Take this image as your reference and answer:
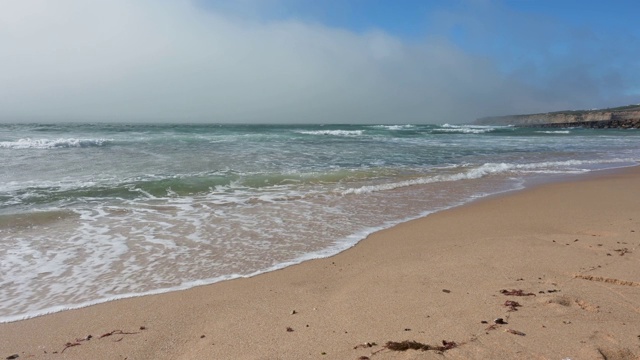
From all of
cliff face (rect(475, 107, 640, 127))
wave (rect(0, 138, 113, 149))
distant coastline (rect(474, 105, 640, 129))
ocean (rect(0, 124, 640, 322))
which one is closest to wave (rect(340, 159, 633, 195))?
ocean (rect(0, 124, 640, 322))

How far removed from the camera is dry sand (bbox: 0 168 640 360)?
265 cm

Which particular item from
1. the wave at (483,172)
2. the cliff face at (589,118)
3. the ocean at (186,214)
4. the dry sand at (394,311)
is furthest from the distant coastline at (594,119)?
the dry sand at (394,311)

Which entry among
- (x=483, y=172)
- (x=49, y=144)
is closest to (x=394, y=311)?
(x=483, y=172)

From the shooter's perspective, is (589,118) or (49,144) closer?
(49,144)

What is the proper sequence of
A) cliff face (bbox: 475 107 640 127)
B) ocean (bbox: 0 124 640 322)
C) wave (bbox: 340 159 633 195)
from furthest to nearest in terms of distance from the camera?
cliff face (bbox: 475 107 640 127)
wave (bbox: 340 159 633 195)
ocean (bbox: 0 124 640 322)

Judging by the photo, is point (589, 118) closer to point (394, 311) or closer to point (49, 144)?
point (49, 144)

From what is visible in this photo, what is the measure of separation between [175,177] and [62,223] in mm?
4679

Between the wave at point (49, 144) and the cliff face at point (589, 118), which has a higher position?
the cliff face at point (589, 118)

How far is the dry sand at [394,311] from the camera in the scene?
104 inches

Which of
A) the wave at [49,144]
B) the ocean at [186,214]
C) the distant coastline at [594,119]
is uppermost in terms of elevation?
the distant coastline at [594,119]

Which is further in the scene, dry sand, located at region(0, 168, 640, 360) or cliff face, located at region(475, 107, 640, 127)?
cliff face, located at region(475, 107, 640, 127)

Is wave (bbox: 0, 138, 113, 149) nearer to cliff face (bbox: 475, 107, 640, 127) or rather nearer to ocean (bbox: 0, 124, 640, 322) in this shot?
ocean (bbox: 0, 124, 640, 322)

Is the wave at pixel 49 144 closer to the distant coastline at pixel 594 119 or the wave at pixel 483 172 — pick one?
the wave at pixel 483 172

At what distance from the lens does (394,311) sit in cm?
319
